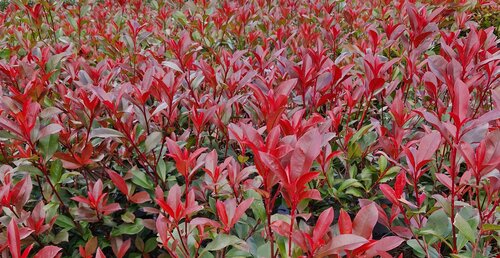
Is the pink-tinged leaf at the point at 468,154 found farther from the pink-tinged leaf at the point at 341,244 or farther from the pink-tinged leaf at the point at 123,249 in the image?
the pink-tinged leaf at the point at 123,249

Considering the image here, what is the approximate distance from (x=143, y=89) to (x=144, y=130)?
158 mm

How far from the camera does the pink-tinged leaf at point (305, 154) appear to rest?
47.8 inches

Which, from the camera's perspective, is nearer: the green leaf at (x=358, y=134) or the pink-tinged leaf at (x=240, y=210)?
the pink-tinged leaf at (x=240, y=210)

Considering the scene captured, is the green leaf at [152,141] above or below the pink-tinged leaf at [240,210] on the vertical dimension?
above

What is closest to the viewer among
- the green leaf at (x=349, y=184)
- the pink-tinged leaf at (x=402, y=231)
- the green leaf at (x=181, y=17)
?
the pink-tinged leaf at (x=402, y=231)

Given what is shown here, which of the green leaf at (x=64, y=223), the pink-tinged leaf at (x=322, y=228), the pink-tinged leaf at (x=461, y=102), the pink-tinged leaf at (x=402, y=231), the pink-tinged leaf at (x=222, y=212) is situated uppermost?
the pink-tinged leaf at (x=461, y=102)

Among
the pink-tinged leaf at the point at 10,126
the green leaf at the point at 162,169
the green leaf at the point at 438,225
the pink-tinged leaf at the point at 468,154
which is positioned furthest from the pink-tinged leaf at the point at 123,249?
the pink-tinged leaf at the point at 468,154

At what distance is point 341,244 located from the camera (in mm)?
1166

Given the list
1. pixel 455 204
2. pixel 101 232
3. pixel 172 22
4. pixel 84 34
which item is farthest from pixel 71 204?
pixel 172 22

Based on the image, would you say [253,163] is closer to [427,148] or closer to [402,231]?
[402,231]

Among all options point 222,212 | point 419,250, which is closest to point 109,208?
point 222,212

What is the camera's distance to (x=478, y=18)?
4.94 m

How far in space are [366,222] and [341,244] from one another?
0.34 feet

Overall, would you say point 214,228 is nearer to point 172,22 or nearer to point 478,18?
point 172,22
